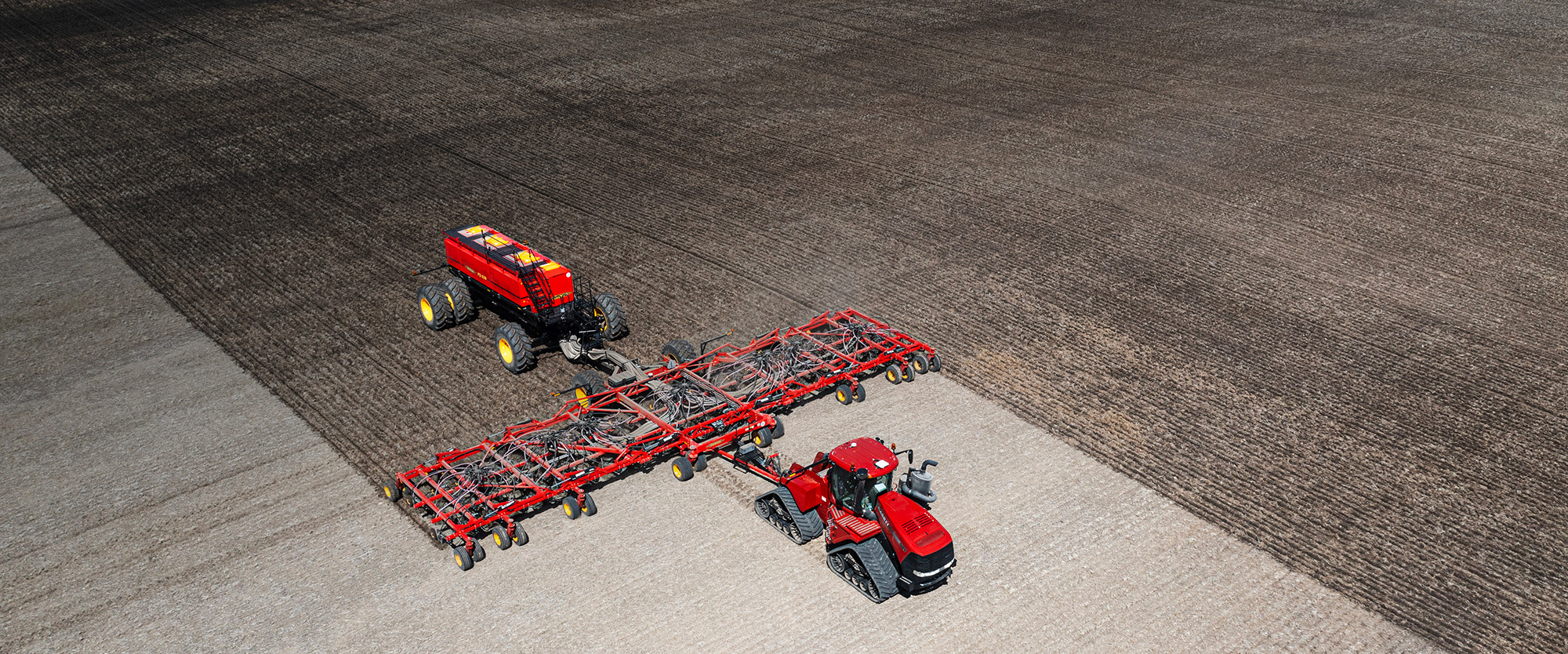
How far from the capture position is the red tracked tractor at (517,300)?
630 inches

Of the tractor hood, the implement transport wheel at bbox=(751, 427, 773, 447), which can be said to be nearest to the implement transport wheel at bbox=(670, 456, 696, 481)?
the implement transport wheel at bbox=(751, 427, 773, 447)

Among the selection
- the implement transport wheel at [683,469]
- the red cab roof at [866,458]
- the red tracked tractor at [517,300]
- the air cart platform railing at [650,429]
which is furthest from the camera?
the red tracked tractor at [517,300]

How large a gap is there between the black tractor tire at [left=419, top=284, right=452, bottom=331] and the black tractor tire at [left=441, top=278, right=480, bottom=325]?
73 mm

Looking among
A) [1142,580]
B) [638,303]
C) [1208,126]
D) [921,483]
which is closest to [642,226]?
[638,303]

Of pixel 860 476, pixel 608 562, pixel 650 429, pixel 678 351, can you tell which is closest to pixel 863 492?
pixel 860 476

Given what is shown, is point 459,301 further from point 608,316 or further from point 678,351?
point 678,351

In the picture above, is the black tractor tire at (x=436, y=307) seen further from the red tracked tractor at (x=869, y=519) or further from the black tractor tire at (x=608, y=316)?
the red tracked tractor at (x=869, y=519)

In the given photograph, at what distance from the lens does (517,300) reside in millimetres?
16359

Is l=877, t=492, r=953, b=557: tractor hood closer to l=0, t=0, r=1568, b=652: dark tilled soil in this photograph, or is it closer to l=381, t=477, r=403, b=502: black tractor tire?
l=0, t=0, r=1568, b=652: dark tilled soil

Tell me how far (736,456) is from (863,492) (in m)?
2.46

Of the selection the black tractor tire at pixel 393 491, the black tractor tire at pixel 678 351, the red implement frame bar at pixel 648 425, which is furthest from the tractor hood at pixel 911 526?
the black tractor tire at pixel 393 491

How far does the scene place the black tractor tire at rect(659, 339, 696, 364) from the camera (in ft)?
51.2

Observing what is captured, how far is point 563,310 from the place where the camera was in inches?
629

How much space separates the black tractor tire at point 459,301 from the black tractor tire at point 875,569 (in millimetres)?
8351
